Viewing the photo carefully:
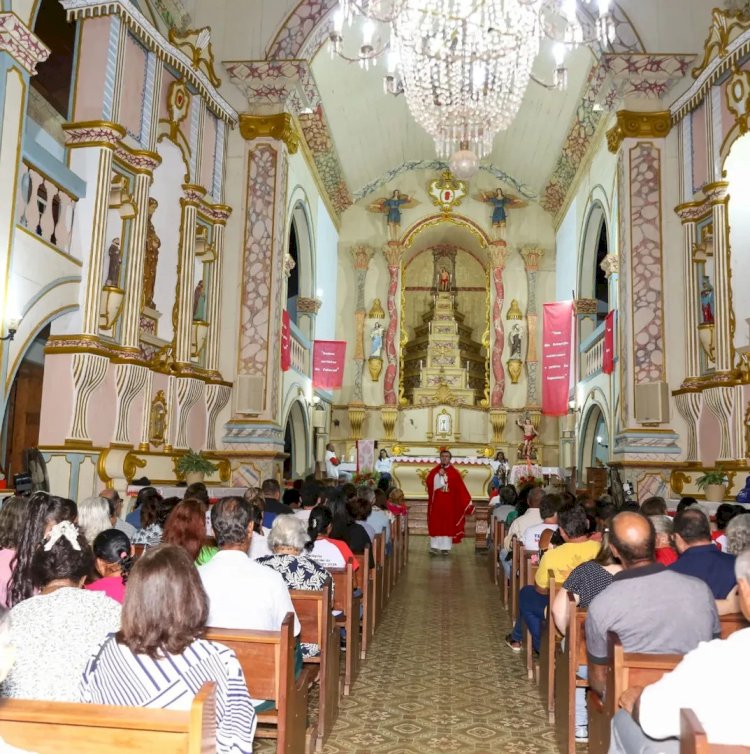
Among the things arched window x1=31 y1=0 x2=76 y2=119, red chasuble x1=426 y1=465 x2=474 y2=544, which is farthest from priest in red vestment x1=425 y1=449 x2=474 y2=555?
arched window x1=31 y1=0 x2=76 y2=119

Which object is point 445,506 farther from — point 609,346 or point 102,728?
point 102,728

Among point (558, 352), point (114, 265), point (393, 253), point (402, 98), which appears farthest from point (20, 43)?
point (393, 253)

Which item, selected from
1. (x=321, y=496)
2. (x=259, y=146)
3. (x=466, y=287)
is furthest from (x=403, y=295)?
(x=321, y=496)

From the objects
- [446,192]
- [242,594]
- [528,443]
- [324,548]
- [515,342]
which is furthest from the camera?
[446,192]

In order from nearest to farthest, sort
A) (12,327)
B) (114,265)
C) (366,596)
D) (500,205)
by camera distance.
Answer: (366,596) < (12,327) < (114,265) < (500,205)

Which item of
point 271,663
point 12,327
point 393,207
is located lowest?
point 271,663

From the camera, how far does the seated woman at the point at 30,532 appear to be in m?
2.80

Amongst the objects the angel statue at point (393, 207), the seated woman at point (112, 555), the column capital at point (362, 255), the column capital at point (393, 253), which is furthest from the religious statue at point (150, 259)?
the angel statue at point (393, 207)

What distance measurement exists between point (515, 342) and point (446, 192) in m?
4.22

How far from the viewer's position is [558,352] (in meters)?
15.4

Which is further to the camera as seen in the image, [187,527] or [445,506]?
[445,506]

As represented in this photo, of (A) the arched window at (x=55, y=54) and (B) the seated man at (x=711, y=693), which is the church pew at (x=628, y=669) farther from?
(A) the arched window at (x=55, y=54)

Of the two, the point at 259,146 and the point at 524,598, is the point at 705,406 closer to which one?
the point at 524,598

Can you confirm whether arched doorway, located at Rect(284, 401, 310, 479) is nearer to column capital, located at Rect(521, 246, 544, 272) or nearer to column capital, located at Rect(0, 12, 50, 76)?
column capital, located at Rect(521, 246, 544, 272)
